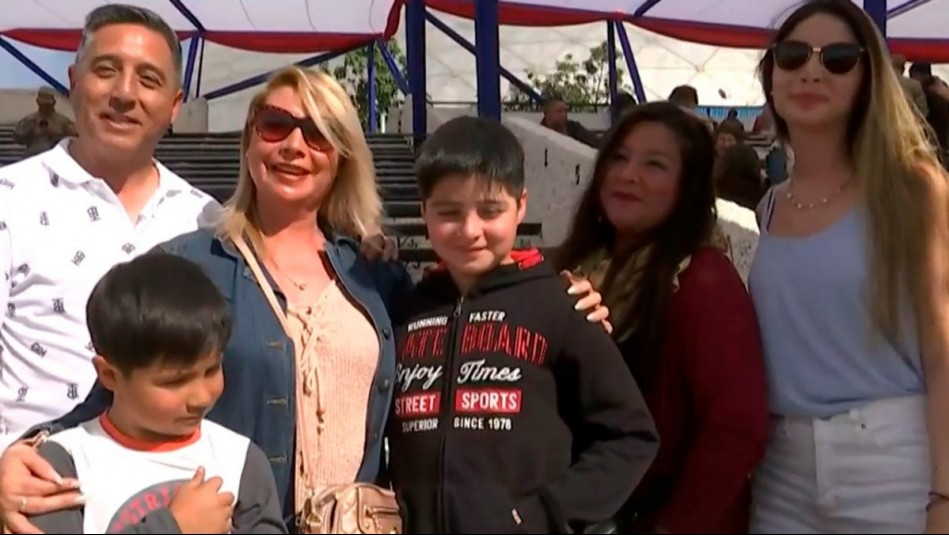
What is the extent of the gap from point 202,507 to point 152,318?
38 cm

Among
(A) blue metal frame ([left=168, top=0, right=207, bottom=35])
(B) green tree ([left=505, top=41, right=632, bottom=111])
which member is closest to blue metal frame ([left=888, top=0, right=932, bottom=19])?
(A) blue metal frame ([left=168, top=0, right=207, bottom=35])

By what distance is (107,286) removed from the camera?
2199mm

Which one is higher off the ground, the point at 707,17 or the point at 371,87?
the point at 707,17

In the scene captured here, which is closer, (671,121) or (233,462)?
(233,462)

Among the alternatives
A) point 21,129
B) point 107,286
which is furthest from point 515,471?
point 21,129

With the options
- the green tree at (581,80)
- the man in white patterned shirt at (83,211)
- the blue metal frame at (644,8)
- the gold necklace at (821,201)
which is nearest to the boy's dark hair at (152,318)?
the man in white patterned shirt at (83,211)

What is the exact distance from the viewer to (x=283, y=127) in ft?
8.88

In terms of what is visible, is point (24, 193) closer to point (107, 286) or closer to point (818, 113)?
point (107, 286)

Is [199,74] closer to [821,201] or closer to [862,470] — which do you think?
[821,201]

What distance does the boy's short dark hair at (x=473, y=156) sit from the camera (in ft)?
8.28

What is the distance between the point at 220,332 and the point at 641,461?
920mm

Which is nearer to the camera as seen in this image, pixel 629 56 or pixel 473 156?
pixel 473 156

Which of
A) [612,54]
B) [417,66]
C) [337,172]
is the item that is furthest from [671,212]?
[612,54]

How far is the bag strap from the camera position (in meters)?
2.64
